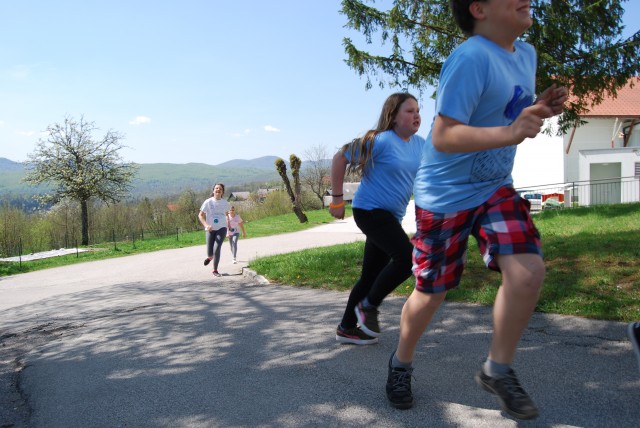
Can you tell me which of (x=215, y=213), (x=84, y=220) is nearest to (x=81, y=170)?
(x=84, y=220)

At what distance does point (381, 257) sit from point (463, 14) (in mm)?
1849

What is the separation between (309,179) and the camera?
226 ft

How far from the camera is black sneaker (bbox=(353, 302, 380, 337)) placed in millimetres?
3729

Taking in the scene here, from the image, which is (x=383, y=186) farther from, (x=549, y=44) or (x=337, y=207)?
(x=549, y=44)

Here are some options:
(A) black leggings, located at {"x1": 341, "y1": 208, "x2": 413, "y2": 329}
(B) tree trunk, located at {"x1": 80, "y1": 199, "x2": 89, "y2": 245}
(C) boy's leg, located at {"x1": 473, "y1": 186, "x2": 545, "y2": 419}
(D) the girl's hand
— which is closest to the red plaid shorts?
(C) boy's leg, located at {"x1": 473, "y1": 186, "x2": 545, "y2": 419}

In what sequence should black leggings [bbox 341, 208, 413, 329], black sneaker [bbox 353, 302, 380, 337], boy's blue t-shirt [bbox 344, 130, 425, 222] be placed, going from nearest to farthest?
1. black leggings [bbox 341, 208, 413, 329]
2. boy's blue t-shirt [bbox 344, 130, 425, 222]
3. black sneaker [bbox 353, 302, 380, 337]

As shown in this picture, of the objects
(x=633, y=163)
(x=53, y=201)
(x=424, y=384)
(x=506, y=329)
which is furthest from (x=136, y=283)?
(x=53, y=201)

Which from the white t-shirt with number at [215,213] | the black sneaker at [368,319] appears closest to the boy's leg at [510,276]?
the black sneaker at [368,319]

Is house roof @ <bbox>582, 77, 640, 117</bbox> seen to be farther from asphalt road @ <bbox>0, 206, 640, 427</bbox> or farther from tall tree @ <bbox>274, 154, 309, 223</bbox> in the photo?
asphalt road @ <bbox>0, 206, 640, 427</bbox>

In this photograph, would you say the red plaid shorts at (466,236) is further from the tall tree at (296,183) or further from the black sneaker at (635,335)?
the tall tree at (296,183)

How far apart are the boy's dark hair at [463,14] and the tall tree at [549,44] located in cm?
964

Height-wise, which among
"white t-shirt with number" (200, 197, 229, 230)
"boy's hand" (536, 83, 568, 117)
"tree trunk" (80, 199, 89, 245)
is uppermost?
"boy's hand" (536, 83, 568, 117)

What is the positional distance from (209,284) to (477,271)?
439cm

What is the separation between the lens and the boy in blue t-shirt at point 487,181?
2172 mm
